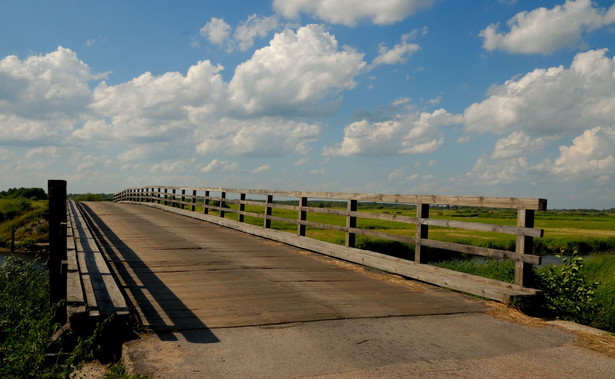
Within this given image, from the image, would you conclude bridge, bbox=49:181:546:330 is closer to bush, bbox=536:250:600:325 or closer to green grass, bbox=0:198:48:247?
bush, bbox=536:250:600:325

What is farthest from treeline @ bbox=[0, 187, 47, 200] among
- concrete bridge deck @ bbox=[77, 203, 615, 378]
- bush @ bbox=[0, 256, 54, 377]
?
concrete bridge deck @ bbox=[77, 203, 615, 378]

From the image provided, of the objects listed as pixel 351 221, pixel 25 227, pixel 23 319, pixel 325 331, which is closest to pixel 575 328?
pixel 325 331

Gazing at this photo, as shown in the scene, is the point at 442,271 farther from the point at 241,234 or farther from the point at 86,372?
the point at 241,234

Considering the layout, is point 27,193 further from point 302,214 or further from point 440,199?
point 440,199

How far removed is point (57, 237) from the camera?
19.5 feet

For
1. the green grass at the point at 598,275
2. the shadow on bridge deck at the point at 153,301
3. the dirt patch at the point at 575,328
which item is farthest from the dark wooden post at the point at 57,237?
the green grass at the point at 598,275

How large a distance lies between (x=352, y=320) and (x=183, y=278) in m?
3.10

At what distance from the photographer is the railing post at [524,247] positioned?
627 cm

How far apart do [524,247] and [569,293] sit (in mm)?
959

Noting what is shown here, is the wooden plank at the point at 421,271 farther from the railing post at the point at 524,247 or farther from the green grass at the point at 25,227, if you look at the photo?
the green grass at the point at 25,227

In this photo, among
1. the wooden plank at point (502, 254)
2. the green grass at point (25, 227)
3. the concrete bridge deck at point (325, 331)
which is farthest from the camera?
the green grass at point (25, 227)

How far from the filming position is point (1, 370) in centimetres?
338

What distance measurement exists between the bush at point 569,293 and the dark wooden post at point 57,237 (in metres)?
6.18

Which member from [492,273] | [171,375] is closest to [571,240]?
[492,273]
